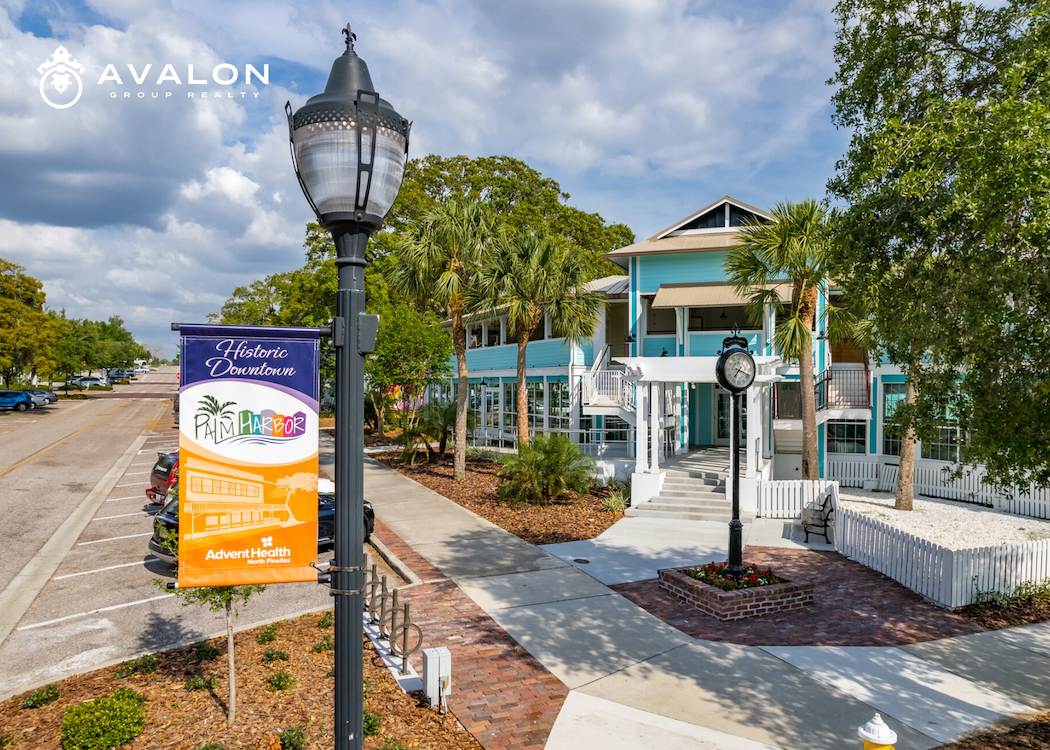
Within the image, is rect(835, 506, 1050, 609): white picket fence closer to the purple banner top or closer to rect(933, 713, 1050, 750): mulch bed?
rect(933, 713, 1050, 750): mulch bed

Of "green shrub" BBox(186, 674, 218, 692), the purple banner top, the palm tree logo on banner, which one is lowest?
"green shrub" BBox(186, 674, 218, 692)

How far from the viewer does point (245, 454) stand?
3607mm

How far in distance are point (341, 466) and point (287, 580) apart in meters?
0.86

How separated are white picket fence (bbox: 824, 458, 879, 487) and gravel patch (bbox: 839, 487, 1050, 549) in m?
1.65

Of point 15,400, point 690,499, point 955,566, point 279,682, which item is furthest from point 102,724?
point 15,400

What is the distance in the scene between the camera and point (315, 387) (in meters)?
3.77

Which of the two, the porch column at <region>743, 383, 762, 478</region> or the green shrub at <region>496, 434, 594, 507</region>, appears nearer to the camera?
the porch column at <region>743, 383, 762, 478</region>

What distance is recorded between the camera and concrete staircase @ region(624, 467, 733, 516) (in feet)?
51.6

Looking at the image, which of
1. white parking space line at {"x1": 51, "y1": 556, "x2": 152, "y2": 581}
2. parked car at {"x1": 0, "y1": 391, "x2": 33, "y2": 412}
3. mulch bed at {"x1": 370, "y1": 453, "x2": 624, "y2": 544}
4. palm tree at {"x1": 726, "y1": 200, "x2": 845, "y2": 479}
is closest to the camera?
white parking space line at {"x1": 51, "y1": 556, "x2": 152, "y2": 581}

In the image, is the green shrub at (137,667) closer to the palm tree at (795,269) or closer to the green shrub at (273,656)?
the green shrub at (273,656)

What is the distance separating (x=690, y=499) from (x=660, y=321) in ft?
25.9

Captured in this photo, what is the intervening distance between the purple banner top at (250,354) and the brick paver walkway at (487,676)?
13.3 feet

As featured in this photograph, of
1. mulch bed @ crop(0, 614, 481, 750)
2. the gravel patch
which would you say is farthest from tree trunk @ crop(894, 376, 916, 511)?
mulch bed @ crop(0, 614, 481, 750)

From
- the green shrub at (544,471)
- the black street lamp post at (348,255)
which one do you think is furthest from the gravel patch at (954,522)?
the black street lamp post at (348,255)
